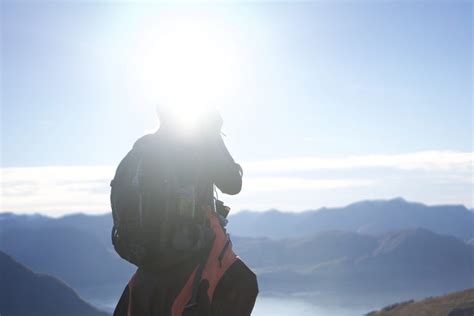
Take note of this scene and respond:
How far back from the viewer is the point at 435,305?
21.3 meters

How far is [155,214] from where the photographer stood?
4.17 metres

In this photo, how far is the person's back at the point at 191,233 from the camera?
4.17m

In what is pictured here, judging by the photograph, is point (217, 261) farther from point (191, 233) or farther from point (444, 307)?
point (444, 307)

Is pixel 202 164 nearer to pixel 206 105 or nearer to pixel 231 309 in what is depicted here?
pixel 206 105

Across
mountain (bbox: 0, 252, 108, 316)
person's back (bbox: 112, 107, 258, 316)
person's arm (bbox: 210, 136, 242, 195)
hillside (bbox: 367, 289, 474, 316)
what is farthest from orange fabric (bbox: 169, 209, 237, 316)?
mountain (bbox: 0, 252, 108, 316)

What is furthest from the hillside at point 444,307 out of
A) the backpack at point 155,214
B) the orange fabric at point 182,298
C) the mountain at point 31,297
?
the mountain at point 31,297

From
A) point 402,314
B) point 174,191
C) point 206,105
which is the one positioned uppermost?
point 206,105

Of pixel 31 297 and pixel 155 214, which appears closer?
pixel 155 214

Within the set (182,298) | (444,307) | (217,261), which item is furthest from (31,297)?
(217,261)

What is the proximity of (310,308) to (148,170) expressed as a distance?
176033 mm

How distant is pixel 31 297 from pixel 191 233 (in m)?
130

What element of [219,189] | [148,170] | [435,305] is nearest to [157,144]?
[148,170]

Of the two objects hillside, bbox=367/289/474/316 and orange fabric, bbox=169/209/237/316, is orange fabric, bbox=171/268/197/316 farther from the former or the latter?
hillside, bbox=367/289/474/316

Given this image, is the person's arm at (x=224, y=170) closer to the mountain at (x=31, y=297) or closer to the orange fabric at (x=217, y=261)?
the orange fabric at (x=217, y=261)
